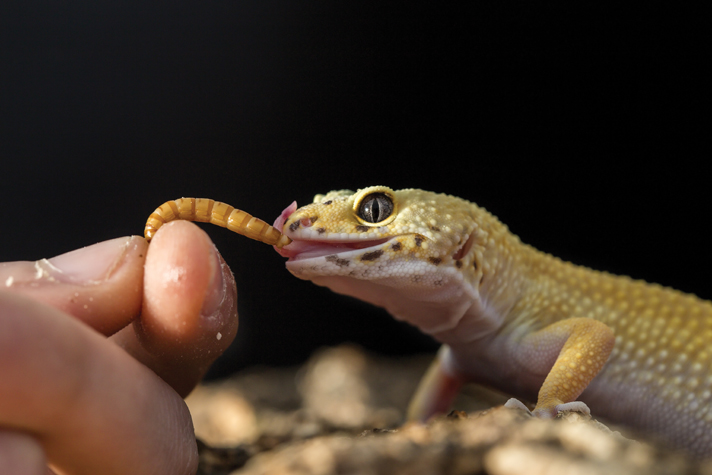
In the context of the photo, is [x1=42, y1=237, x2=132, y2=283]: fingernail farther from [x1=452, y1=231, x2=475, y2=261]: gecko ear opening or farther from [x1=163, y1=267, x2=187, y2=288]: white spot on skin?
[x1=452, y1=231, x2=475, y2=261]: gecko ear opening

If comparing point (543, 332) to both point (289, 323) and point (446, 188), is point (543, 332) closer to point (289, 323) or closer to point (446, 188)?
point (446, 188)

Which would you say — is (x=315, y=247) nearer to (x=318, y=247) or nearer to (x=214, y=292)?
(x=318, y=247)

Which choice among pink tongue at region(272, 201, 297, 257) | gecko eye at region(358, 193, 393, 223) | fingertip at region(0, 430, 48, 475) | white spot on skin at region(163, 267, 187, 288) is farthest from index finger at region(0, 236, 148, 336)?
gecko eye at region(358, 193, 393, 223)

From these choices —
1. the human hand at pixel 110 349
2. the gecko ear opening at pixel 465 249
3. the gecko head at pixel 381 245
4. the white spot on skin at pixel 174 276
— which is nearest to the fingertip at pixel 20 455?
the human hand at pixel 110 349

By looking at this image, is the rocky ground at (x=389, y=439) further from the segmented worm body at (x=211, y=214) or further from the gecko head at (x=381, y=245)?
the segmented worm body at (x=211, y=214)

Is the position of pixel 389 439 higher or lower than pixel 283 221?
lower

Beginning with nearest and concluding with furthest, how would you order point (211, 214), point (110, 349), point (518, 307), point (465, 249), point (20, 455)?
point (20, 455), point (110, 349), point (211, 214), point (465, 249), point (518, 307)

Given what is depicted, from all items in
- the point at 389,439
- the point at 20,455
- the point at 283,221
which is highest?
the point at 283,221

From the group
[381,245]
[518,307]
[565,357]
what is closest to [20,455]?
[381,245]
